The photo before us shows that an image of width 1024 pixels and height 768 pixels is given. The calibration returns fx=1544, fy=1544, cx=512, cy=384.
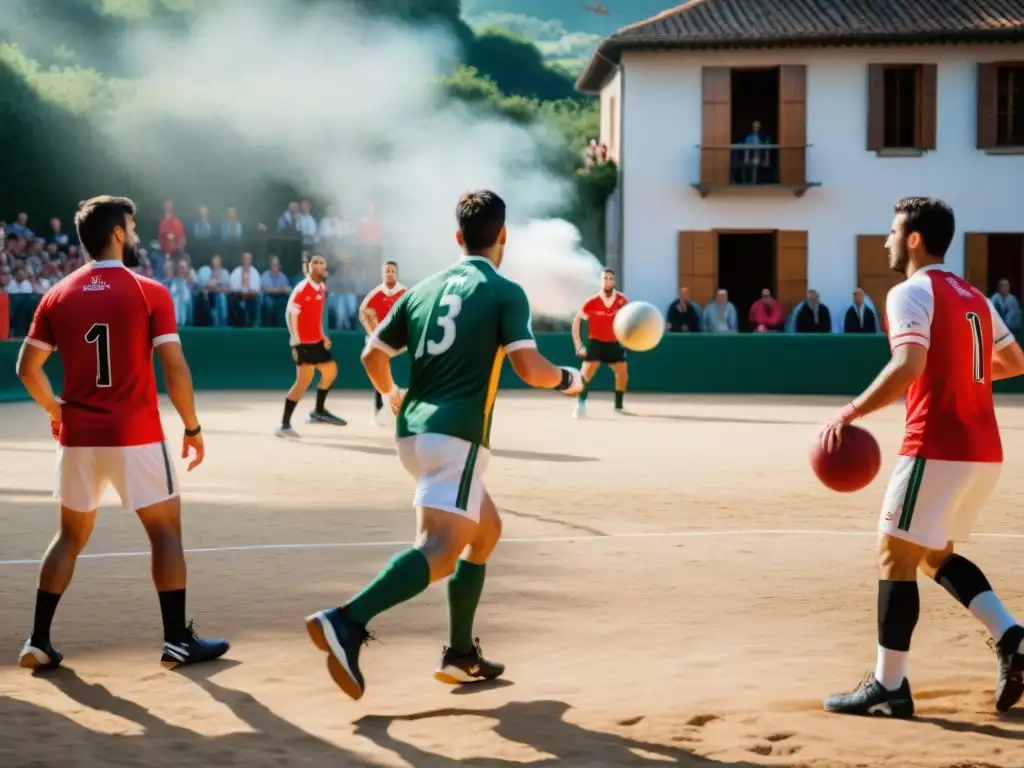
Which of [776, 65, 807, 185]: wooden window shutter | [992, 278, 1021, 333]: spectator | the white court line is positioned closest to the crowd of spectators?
[776, 65, 807, 185]: wooden window shutter

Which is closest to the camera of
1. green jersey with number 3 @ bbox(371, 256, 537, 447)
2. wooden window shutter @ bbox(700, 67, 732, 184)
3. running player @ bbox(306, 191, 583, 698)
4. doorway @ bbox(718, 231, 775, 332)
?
running player @ bbox(306, 191, 583, 698)

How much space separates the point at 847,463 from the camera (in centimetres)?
584

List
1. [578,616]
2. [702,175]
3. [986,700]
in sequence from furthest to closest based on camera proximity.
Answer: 1. [702,175]
2. [578,616]
3. [986,700]

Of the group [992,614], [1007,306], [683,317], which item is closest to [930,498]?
[992,614]

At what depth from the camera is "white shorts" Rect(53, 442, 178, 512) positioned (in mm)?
6215

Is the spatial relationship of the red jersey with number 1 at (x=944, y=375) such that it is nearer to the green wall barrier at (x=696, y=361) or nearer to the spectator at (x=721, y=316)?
the green wall barrier at (x=696, y=361)

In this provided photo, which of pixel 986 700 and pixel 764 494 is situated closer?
pixel 986 700

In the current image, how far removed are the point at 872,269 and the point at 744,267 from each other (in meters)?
4.04

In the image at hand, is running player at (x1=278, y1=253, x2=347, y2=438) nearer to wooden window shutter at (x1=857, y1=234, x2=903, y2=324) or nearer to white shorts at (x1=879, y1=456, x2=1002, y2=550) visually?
white shorts at (x1=879, y1=456, x2=1002, y2=550)

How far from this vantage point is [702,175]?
3294cm

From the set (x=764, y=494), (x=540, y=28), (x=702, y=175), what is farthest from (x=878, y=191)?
(x=540, y=28)

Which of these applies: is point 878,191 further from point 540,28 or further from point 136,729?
point 540,28

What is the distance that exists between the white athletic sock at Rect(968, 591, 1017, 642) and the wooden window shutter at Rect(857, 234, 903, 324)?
90.3 ft

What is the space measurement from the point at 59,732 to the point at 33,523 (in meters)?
5.70
